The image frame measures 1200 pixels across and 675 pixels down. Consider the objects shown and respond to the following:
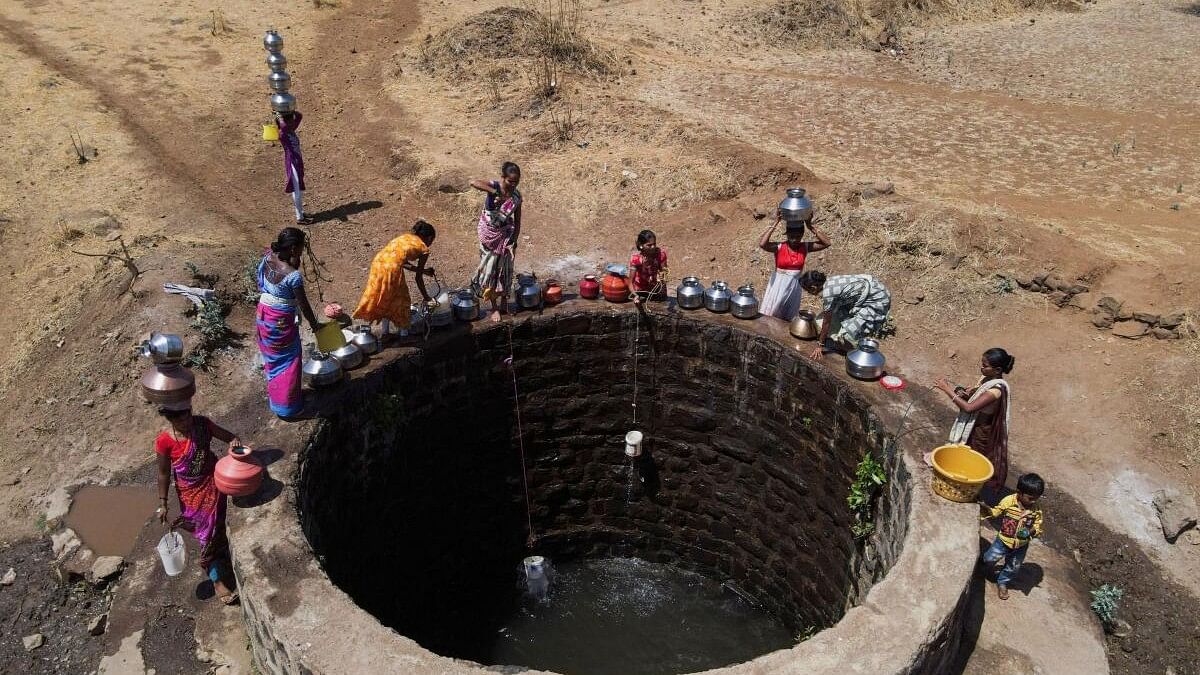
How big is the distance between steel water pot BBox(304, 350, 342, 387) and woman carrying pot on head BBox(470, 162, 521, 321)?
1400 millimetres

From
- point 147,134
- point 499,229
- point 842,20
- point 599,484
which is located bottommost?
point 599,484

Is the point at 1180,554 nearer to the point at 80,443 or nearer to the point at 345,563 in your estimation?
the point at 345,563

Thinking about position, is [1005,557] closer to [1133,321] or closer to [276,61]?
[1133,321]

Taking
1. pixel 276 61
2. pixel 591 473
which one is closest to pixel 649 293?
pixel 591 473

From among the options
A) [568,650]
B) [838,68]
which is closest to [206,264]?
[568,650]

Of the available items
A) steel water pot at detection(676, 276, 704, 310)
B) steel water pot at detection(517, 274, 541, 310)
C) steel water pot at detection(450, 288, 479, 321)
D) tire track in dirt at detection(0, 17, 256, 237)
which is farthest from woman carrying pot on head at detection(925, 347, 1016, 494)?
tire track in dirt at detection(0, 17, 256, 237)

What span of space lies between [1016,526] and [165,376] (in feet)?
15.6

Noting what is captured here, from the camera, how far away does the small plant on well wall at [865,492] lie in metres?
5.22

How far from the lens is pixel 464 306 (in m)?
6.16

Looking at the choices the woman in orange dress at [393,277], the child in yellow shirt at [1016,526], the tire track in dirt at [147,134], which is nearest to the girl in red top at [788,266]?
the child in yellow shirt at [1016,526]

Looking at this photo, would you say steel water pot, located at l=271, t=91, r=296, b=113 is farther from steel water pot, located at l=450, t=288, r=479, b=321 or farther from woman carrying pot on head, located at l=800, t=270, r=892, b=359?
woman carrying pot on head, located at l=800, t=270, r=892, b=359

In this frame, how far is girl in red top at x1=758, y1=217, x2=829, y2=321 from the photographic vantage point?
6.07m

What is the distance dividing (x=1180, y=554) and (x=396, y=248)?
6056 mm

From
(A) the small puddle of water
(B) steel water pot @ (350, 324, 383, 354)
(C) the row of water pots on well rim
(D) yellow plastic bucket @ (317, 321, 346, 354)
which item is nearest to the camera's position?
(D) yellow plastic bucket @ (317, 321, 346, 354)
